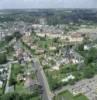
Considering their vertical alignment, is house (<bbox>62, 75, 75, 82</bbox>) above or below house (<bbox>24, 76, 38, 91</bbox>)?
above

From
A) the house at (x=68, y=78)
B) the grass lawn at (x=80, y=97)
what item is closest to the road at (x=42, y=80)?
the house at (x=68, y=78)

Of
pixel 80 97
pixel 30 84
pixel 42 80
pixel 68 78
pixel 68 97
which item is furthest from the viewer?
pixel 42 80

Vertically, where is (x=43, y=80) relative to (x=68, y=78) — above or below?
below

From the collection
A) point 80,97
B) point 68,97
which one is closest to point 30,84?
point 68,97

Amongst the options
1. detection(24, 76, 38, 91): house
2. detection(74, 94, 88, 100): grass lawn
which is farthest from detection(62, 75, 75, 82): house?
detection(74, 94, 88, 100): grass lawn

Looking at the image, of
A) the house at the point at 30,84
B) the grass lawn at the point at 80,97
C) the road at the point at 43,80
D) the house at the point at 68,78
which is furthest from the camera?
the house at the point at 68,78

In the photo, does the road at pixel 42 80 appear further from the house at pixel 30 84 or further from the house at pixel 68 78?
the house at pixel 68 78

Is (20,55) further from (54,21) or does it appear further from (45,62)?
(54,21)

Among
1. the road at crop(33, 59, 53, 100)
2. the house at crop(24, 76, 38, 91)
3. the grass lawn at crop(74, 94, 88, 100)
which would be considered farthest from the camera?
the house at crop(24, 76, 38, 91)

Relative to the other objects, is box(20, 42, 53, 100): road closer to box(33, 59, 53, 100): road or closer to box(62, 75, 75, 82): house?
box(33, 59, 53, 100): road

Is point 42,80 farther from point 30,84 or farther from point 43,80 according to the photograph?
point 30,84
